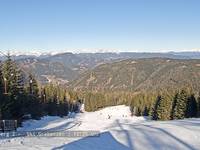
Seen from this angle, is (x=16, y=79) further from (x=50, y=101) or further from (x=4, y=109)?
(x=50, y=101)

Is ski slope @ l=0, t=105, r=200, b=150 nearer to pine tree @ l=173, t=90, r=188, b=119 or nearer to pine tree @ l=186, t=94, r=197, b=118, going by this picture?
pine tree @ l=173, t=90, r=188, b=119

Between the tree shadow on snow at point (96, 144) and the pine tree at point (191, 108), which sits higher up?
the tree shadow on snow at point (96, 144)

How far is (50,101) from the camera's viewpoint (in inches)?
4988

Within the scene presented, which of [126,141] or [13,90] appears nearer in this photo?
[126,141]

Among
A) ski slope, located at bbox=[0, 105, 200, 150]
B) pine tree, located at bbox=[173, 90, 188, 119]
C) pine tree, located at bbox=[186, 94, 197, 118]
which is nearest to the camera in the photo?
ski slope, located at bbox=[0, 105, 200, 150]

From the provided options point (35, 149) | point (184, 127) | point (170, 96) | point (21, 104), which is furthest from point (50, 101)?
point (35, 149)

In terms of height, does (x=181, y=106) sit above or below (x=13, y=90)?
below

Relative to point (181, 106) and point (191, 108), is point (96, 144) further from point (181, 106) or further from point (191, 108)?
point (191, 108)

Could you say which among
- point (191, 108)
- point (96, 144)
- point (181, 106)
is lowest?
point (191, 108)

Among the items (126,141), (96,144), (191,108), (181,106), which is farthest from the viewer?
(191,108)

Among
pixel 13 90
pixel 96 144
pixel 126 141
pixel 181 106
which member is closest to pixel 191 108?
pixel 181 106

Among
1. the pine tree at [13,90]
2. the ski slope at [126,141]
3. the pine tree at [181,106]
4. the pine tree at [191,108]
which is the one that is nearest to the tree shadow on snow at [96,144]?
the ski slope at [126,141]

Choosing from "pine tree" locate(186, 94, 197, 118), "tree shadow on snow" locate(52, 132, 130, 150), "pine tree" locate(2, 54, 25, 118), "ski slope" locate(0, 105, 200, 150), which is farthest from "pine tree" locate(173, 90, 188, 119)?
"tree shadow on snow" locate(52, 132, 130, 150)

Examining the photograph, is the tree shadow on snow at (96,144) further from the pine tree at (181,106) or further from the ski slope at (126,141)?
the pine tree at (181,106)
